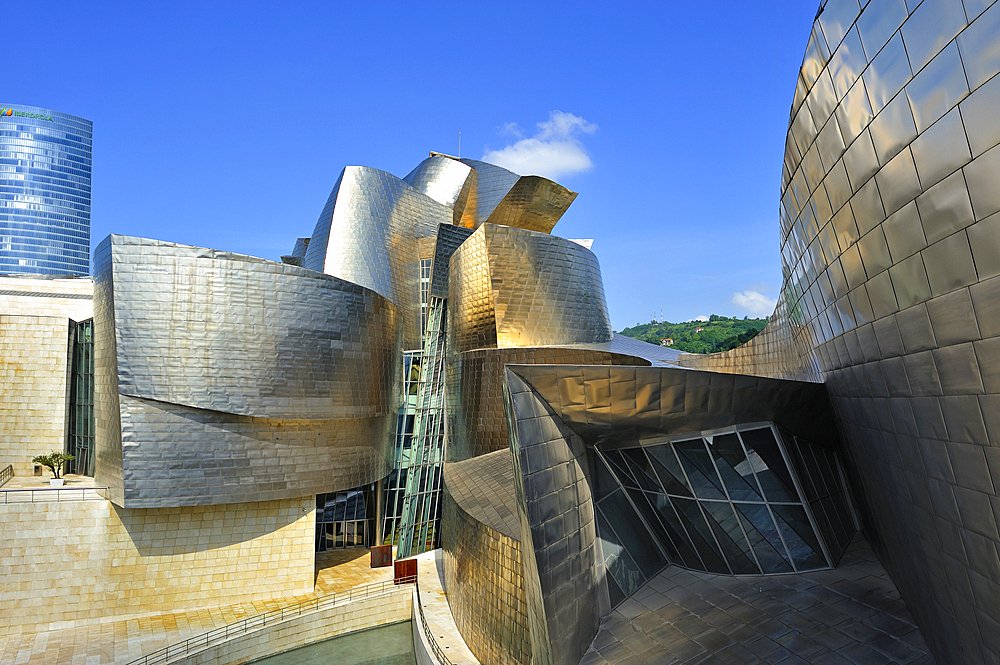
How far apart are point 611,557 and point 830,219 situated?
22.9ft

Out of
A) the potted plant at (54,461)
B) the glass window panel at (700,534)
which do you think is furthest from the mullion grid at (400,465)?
the glass window panel at (700,534)

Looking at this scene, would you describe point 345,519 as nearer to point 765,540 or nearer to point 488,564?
point 488,564

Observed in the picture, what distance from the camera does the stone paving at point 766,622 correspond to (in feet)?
26.9

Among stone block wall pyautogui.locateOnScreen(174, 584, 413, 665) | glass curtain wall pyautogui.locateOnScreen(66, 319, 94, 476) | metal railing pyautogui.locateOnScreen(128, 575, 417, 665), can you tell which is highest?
glass curtain wall pyautogui.locateOnScreen(66, 319, 94, 476)

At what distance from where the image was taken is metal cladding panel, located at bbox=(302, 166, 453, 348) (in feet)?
92.7

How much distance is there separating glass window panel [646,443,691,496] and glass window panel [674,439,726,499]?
123 millimetres

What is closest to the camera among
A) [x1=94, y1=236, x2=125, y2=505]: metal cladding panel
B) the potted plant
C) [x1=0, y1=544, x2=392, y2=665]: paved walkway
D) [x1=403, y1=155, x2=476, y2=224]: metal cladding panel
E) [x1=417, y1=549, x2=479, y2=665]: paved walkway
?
[x1=417, y1=549, x2=479, y2=665]: paved walkway

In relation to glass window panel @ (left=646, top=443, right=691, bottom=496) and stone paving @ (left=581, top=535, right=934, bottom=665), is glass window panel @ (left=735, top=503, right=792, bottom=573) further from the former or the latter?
glass window panel @ (left=646, top=443, right=691, bottom=496)

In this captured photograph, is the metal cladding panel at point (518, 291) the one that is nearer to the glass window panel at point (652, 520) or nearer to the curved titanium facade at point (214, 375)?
the curved titanium facade at point (214, 375)

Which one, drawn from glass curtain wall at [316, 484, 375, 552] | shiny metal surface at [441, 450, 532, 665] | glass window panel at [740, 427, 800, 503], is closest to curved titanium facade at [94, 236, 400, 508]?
glass curtain wall at [316, 484, 375, 552]

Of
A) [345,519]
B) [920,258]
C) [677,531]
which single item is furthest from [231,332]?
[920,258]

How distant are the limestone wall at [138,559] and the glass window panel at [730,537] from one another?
15563 millimetres

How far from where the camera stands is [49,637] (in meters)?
17.0

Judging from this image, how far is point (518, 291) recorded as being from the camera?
2195 cm
